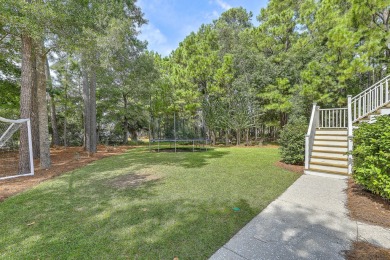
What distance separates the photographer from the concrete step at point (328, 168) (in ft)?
16.5

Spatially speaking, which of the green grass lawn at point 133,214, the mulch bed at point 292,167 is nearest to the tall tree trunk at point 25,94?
the green grass lawn at point 133,214

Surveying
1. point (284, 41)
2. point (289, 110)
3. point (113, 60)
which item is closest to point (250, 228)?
point (113, 60)

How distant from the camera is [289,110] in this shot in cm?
1261

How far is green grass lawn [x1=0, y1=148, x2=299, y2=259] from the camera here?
2162 millimetres

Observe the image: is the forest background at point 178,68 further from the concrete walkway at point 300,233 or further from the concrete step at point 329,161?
the concrete walkway at point 300,233

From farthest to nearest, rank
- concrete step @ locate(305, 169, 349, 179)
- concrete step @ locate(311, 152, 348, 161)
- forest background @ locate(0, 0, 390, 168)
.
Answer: forest background @ locate(0, 0, 390, 168) < concrete step @ locate(311, 152, 348, 161) < concrete step @ locate(305, 169, 349, 179)

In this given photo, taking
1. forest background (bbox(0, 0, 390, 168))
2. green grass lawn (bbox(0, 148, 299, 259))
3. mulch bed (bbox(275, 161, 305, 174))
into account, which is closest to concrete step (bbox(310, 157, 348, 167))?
mulch bed (bbox(275, 161, 305, 174))

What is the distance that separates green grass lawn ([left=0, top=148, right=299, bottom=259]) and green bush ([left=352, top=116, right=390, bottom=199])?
154 centimetres

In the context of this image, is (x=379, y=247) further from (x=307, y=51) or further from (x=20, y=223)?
(x=307, y=51)

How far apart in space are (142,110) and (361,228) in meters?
16.3

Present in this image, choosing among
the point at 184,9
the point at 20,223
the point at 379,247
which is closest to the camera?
the point at 379,247

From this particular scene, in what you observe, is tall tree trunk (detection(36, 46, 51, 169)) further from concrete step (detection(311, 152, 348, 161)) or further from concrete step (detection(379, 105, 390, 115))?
concrete step (detection(379, 105, 390, 115))

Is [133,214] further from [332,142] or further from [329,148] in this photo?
[332,142]

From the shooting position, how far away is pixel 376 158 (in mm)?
3146
